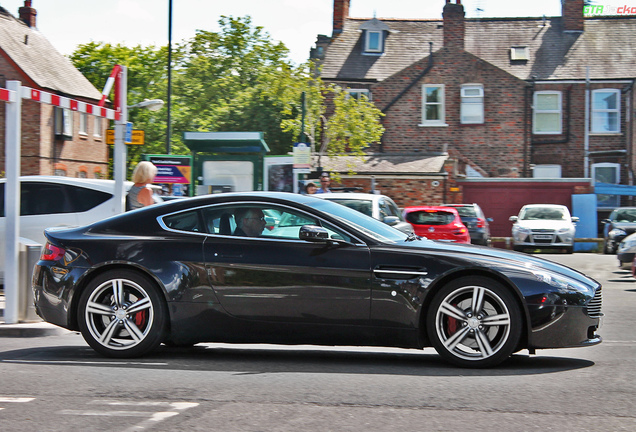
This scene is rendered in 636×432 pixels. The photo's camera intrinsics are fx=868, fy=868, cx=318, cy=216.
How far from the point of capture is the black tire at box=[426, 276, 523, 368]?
20.3ft

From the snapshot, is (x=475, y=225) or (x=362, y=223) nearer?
(x=362, y=223)

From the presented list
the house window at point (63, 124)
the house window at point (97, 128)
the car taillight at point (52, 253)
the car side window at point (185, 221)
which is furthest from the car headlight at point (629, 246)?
the house window at point (97, 128)

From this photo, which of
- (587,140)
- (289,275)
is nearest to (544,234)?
(587,140)

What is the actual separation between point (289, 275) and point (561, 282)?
1973 millimetres

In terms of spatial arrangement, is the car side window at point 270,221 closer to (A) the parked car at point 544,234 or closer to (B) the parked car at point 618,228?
(A) the parked car at point 544,234

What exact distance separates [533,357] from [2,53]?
35.1m

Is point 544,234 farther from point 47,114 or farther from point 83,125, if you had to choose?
point 83,125

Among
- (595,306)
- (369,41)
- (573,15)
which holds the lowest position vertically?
(595,306)

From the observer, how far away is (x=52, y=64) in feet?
137

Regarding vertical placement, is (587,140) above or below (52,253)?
above

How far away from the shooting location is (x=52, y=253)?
23.0 feet

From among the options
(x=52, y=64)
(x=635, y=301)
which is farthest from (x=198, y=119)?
(x=635, y=301)

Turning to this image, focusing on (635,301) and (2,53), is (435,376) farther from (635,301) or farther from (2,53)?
(2,53)

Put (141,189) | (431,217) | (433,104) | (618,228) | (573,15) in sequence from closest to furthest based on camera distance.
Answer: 1. (141,189)
2. (431,217)
3. (618,228)
4. (433,104)
5. (573,15)
